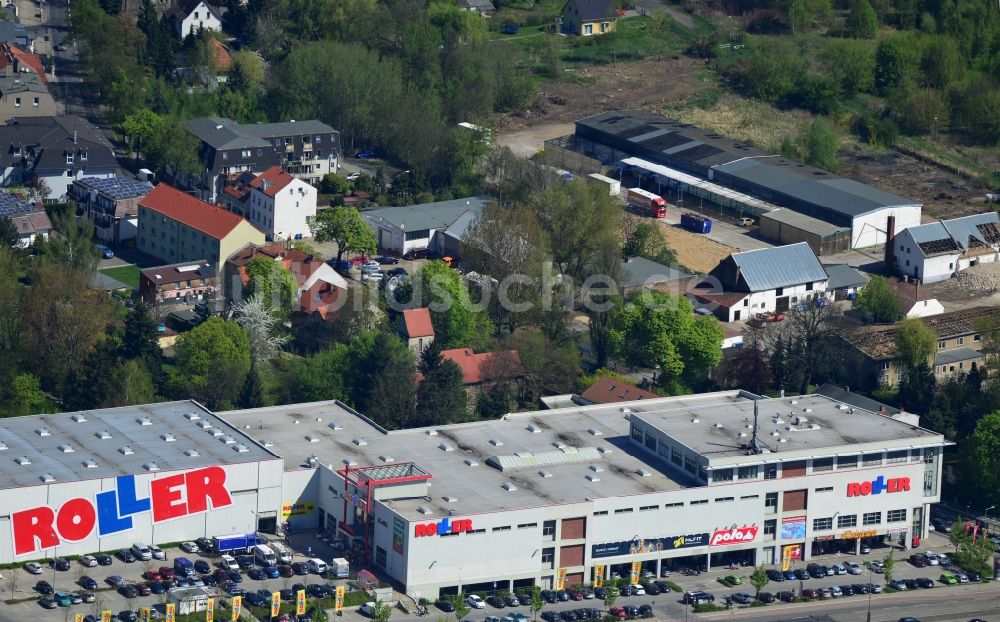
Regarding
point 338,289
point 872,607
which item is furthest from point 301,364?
point 872,607

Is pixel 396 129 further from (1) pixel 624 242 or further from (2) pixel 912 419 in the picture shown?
(2) pixel 912 419

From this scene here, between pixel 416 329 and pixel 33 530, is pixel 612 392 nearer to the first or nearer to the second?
pixel 416 329

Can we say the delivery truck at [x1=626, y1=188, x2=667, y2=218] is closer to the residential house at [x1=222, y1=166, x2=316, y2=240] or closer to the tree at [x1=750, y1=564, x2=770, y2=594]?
the residential house at [x1=222, y1=166, x2=316, y2=240]

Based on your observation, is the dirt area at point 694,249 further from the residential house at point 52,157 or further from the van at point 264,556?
the van at point 264,556

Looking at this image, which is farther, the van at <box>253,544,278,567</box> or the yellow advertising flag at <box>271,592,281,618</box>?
the van at <box>253,544,278,567</box>

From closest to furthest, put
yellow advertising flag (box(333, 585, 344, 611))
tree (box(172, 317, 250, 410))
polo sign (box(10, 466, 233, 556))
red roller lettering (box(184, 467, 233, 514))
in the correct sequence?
yellow advertising flag (box(333, 585, 344, 611)), polo sign (box(10, 466, 233, 556)), red roller lettering (box(184, 467, 233, 514)), tree (box(172, 317, 250, 410))

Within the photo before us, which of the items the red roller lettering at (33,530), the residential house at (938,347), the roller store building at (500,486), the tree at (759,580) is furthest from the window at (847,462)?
the red roller lettering at (33,530)

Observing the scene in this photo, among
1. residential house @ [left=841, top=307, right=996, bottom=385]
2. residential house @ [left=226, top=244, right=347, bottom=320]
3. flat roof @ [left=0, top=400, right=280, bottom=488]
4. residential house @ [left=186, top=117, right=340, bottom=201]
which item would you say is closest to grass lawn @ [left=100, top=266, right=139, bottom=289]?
residential house @ [left=226, top=244, right=347, bottom=320]

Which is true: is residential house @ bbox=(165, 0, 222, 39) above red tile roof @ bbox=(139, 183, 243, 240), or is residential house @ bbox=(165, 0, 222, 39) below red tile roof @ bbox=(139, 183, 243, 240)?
above
